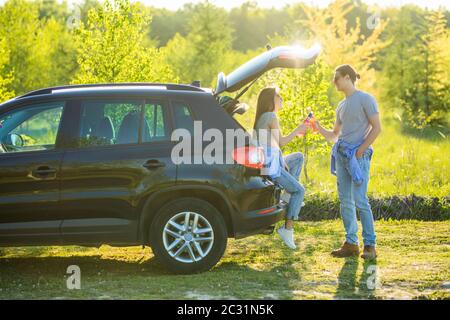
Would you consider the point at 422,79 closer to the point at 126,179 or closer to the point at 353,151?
the point at 353,151

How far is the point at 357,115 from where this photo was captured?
298 inches

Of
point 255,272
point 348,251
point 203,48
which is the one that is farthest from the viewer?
point 203,48

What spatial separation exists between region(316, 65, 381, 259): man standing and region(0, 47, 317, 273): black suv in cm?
110

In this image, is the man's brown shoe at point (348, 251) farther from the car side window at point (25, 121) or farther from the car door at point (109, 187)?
the car side window at point (25, 121)

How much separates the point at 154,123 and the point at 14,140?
136 cm

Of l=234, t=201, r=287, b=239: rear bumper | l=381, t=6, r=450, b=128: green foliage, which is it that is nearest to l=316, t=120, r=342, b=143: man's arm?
l=234, t=201, r=287, b=239: rear bumper

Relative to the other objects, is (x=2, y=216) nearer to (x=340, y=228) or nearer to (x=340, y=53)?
(x=340, y=228)

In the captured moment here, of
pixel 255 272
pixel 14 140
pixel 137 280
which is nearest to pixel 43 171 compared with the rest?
pixel 14 140

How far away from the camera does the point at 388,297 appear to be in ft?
19.9

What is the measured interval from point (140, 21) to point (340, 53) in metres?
14.1

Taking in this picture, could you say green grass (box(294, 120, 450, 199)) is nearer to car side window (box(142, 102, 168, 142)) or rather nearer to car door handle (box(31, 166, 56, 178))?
car side window (box(142, 102, 168, 142))

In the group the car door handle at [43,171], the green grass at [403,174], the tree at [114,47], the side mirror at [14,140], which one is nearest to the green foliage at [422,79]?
the green grass at [403,174]

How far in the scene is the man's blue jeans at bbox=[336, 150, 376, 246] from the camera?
25.3ft

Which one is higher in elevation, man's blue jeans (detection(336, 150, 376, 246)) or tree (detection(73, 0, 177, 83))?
tree (detection(73, 0, 177, 83))
